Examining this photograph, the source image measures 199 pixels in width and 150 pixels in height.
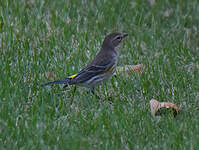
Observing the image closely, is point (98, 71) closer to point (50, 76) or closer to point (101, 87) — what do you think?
point (101, 87)

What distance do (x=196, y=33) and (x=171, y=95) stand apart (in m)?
2.88

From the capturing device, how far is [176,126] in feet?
18.6

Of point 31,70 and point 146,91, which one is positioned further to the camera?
point 31,70

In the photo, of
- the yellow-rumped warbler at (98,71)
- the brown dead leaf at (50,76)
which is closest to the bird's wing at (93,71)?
the yellow-rumped warbler at (98,71)

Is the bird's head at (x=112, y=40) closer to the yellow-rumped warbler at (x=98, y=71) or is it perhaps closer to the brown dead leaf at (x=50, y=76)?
the yellow-rumped warbler at (x=98, y=71)

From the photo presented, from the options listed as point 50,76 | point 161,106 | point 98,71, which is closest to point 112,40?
point 98,71

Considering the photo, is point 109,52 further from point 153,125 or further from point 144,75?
point 153,125

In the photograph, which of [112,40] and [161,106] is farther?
[112,40]

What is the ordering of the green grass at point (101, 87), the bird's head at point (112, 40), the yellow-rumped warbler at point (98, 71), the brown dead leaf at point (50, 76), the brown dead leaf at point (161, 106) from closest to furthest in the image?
the green grass at point (101, 87) < the brown dead leaf at point (161, 106) < the yellow-rumped warbler at point (98, 71) < the brown dead leaf at point (50, 76) < the bird's head at point (112, 40)

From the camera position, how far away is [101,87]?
7.31 m

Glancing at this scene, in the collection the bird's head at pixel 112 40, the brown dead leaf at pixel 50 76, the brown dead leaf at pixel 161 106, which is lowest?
the brown dead leaf at pixel 161 106

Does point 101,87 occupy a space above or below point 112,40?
below

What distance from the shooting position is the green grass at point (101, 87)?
5.53 meters

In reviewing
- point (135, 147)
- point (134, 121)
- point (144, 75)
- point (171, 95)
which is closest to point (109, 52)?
point (144, 75)
